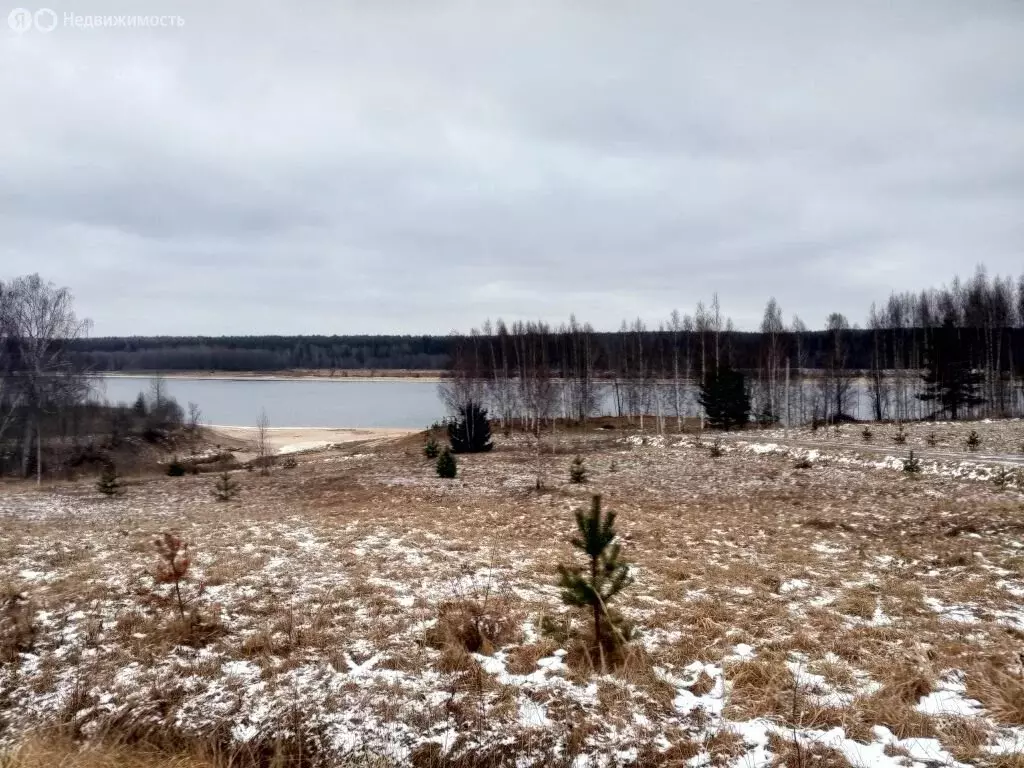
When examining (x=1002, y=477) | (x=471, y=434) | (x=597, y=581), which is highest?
(x=597, y=581)

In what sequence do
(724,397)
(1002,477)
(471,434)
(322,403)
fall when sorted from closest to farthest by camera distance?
(1002,477) < (471,434) < (724,397) < (322,403)

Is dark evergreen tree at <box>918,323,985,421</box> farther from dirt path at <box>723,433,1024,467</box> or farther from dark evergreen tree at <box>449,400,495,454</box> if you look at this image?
dark evergreen tree at <box>449,400,495,454</box>

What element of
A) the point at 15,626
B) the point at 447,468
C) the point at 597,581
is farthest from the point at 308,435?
the point at 597,581

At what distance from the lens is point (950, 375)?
141ft

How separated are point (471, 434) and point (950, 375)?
3647 cm

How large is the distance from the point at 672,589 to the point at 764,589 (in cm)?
118

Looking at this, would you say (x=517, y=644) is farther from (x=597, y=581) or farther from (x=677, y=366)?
(x=677, y=366)

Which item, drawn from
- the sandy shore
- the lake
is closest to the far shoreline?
the lake

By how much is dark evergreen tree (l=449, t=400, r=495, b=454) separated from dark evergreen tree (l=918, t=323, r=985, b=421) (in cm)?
3513

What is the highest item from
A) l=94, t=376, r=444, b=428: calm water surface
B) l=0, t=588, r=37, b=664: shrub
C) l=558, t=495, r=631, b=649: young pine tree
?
l=558, t=495, r=631, b=649: young pine tree

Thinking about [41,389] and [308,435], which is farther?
[308,435]

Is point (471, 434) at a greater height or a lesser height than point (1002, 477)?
lesser

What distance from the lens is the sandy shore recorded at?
161ft

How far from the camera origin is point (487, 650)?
573 centimetres
